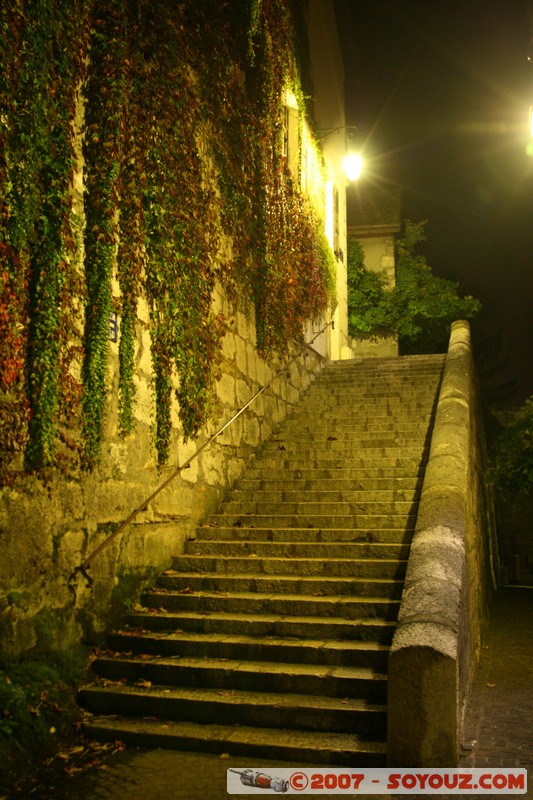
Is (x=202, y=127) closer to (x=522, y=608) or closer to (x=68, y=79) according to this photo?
(x=68, y=79)

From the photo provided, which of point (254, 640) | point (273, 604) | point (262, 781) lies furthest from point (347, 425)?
point (262, 781)

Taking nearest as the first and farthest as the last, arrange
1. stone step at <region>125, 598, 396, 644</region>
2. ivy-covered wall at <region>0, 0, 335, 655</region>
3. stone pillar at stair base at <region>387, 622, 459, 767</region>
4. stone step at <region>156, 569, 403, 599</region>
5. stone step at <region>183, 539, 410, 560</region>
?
1. stone pillar at stair base at <region>387, 622, 459, 767</region>
2. ivy-covered wall at <region>0, 0, 335, 655</region>
3. stone step at <region>125, 598, 396, 644</region>
4. stone step at <region>156, 569, 403, 599</region>
5. stone step at <region>183, 539, 410, 560</region>

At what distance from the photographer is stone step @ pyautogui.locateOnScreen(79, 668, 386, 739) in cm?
388

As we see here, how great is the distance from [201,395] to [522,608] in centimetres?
672

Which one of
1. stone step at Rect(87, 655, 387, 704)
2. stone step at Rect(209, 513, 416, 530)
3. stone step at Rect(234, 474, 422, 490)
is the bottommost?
stone step at Rect(87, 655, 387, 704)

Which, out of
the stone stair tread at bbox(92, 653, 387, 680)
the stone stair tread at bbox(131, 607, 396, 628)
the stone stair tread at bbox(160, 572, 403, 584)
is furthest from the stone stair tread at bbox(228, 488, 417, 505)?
the stone stair tread at bbox(92, 653, 387, 680)

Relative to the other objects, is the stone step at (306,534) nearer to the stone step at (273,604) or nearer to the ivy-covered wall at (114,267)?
the ivy-covered wall at (114,267)

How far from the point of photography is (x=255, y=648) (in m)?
4.54

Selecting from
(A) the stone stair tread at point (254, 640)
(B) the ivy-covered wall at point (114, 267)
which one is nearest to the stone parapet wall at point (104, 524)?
(B) the ivy-covered wall at point (114, 267)

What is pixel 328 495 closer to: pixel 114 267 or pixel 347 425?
pixel 347 425

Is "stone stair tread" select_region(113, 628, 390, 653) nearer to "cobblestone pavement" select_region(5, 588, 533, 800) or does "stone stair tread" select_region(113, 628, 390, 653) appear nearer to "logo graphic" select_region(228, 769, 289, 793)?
"cobblestone pavement" select_region(5, 588, 533, 800)

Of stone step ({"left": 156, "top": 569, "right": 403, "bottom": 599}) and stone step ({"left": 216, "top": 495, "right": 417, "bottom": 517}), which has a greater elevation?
stone step ({"left": 216, "top": 495, "right": 417, "bottom": 517})

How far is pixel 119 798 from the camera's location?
10.8 feet

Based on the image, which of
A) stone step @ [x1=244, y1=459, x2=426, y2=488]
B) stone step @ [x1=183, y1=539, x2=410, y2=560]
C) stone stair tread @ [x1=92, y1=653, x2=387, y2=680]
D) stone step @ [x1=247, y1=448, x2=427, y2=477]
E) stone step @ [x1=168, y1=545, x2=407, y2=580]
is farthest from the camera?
stone step @ [x1=247, y1=448, x2=427, y2=477]
